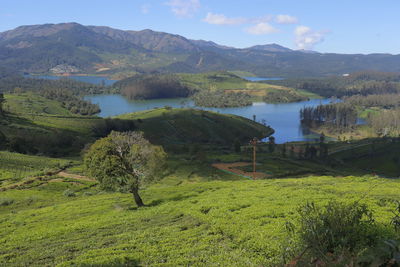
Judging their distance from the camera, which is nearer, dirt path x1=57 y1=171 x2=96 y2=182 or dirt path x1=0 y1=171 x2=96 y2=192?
dirt path x1=0 y1=171 x2=96 y2=192

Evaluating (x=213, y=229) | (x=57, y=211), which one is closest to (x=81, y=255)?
(x=213, y=229)

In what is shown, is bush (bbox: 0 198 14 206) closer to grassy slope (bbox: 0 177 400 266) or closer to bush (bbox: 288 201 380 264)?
grassy slope (bbox: 0 177 400 266)

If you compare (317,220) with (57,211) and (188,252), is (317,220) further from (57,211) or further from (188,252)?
(57,211)

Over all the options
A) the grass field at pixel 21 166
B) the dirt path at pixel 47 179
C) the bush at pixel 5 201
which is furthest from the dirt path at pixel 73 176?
the bush at pixel 5 201

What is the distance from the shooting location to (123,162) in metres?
32.4

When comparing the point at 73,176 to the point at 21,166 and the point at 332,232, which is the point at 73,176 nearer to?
the point at 21,166

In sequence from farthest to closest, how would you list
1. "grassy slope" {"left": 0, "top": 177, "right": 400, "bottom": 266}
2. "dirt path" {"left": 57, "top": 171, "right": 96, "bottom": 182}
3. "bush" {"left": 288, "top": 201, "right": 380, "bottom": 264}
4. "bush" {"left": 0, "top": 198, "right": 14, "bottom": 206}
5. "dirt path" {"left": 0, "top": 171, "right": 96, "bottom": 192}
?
"dirt path" {"left": 57, "top": 171, "right": 96, "bottom": 182} → "dirt path" {"left": 0, "top": 171, "right": 96, "bottom": 192} → "bush" {"left": 0, "top": 198, "right": 14, "bottom": 206} → "grassy slope" {"left": 0, "top": 177, "right": 400, "bottom": 266} → "bush" {"left": 288, "top": 201, "right": 380, "bottom": 264}

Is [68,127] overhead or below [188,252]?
below

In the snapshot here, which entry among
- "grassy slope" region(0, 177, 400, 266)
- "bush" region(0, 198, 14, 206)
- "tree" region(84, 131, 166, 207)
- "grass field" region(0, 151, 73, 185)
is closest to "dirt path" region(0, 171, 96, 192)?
"grass field" region(0, 151, 73, 185)

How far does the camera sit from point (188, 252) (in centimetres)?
1628

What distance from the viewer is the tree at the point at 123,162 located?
31.6m

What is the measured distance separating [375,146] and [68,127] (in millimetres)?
194630

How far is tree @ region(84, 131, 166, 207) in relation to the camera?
3156 cm

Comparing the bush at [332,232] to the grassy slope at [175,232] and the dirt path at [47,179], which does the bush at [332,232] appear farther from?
the dirt path at [47,179]
